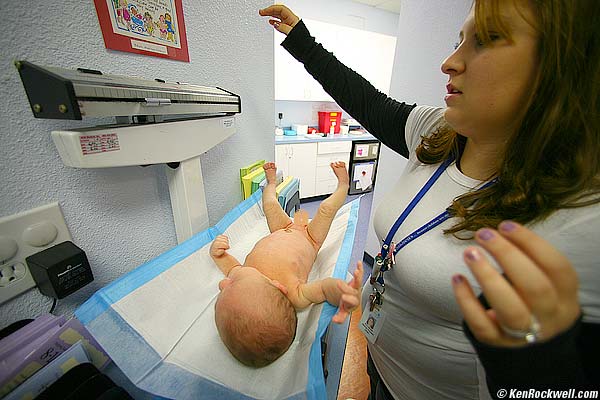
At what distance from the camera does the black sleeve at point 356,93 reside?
0.87 m

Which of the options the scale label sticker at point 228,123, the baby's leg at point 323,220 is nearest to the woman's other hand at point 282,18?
the scale label sticker at point 228,123

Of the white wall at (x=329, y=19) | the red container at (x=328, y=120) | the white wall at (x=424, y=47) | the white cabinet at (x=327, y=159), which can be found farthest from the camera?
the red container at (x=328, y=120)

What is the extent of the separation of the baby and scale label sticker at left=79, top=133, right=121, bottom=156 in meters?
0.39

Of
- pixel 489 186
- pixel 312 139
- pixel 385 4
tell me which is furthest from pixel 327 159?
pixel 489 186

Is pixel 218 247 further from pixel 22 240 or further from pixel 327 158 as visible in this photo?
pixel 327 158

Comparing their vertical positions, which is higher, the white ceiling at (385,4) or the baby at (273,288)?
the white ceiling at (385,4)

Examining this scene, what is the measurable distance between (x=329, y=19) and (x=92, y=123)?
3.96 m

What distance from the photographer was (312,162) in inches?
132

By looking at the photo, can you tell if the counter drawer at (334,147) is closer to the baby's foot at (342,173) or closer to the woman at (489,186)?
the baby's foot at (342,173)

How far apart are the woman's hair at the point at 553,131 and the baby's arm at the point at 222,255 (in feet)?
2.02

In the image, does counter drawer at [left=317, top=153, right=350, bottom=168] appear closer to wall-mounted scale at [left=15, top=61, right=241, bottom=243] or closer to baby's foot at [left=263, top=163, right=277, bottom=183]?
baby's foot at [left=263, top=163, right=277, bottom=183]

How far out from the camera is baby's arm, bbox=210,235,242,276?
71 centimetres

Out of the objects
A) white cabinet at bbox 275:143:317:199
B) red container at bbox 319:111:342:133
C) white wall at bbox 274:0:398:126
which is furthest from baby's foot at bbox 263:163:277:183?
red container at bbox 319:111:342:133

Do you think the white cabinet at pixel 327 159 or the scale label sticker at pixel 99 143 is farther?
the white cabinet at pixel 327 159
